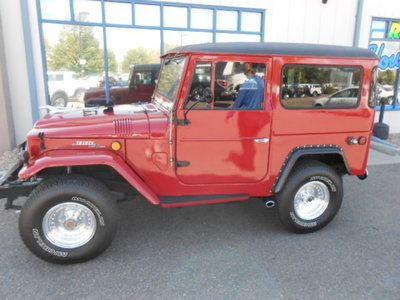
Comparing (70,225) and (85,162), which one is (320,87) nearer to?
(85,162)

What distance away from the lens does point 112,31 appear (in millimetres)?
6777

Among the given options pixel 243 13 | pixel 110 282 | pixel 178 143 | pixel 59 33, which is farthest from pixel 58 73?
pixel 110 282

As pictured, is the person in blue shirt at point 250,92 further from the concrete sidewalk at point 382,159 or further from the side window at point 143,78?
the concrete sidewalk at point 382,159

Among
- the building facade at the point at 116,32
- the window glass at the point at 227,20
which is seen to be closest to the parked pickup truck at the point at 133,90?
the building facade at the point at 116,32

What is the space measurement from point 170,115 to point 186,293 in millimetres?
1524

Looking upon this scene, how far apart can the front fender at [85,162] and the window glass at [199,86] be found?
0.80m

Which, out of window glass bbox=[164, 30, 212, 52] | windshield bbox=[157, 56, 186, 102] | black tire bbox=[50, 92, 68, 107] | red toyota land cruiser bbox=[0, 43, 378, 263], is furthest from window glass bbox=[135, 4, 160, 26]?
red toyota land cruiser bbox=[0, 43, 378, 263]

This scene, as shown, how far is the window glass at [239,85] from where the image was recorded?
302 centimetres

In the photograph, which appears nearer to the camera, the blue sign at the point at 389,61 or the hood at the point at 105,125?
the hood at the point at 105,125

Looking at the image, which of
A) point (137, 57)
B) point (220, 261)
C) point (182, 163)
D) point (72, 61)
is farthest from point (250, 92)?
point (72, 61)

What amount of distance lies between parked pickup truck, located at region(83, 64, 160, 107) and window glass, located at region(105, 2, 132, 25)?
948 mm

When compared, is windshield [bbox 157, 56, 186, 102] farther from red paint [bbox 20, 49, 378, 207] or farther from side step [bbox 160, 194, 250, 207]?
side step [bbox 160, 194, 250, 207]

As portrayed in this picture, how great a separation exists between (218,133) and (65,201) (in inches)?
58.8

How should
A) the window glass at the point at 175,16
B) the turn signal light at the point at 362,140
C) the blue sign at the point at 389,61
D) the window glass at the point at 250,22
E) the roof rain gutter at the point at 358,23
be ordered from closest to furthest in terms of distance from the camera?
the turn signal light at the point at 362,140
the window glass at the point at 175,16
the window glass at the point at 250,22
the roof rain gutter at the point at 358,23
the blue sign at the point at 389,61
